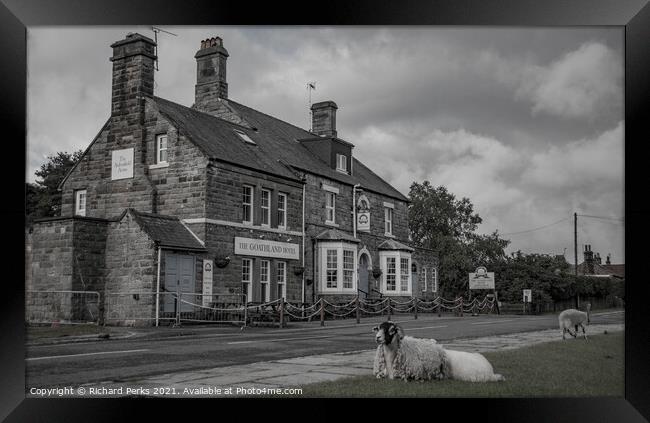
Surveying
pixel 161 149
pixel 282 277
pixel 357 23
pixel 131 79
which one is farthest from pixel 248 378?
pixel 282 277

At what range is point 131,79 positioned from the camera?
51.2ft

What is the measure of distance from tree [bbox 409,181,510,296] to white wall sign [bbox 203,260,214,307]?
673cm

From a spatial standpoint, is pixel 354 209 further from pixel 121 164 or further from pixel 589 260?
pixel 589 260

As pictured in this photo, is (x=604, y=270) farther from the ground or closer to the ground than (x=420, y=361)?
farther from the ground

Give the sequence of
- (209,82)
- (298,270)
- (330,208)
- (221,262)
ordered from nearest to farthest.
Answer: (221,262) → (298,270) → (330,208) → (209,82)

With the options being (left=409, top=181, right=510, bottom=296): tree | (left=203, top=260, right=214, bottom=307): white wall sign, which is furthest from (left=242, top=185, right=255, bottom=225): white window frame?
(left=409, top=181, right=510, bottom=296): tree

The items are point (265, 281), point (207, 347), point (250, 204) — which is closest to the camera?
point (207, 347)

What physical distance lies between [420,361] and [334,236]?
12763 mm

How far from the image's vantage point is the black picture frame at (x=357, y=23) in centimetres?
724

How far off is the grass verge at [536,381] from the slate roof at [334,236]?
11144 mm

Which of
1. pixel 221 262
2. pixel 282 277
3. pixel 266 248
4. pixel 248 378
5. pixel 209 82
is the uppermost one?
pixel 209 82

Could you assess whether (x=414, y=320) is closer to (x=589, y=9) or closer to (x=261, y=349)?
(x=261, y=349)

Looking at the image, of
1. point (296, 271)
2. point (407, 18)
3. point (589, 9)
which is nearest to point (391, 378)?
point (407, 18)
